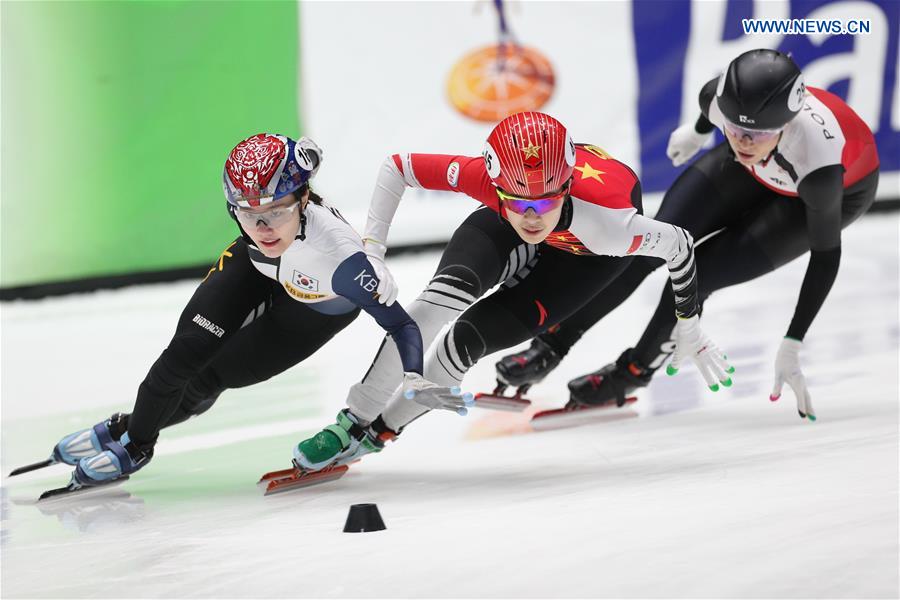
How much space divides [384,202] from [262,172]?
67cm

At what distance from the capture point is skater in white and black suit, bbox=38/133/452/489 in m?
3.51

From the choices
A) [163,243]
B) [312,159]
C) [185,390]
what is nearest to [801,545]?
[312,159]

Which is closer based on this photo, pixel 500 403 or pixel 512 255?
pixel 512 255

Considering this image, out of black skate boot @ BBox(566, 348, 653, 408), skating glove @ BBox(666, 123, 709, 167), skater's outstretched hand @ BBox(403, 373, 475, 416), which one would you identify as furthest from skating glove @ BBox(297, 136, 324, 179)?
skating glove @ BBox(666, 123, 709, 167)

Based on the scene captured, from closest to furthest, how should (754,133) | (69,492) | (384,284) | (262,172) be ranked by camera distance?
(262,172) < (384,284) < (69,492) < (754,133)

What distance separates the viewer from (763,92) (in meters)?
4.09

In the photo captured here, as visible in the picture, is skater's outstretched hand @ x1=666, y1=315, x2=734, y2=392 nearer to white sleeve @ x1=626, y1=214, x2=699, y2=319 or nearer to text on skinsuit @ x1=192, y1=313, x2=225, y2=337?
white sleeve @ x1=626, y1=214, x2=699, y2=319

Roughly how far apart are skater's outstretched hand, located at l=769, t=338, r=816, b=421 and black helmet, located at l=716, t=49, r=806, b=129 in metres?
0.83

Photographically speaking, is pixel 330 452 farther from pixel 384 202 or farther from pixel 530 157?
pixel 530 157

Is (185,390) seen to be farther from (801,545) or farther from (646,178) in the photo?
(646,178)

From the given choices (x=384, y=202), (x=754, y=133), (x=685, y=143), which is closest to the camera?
(x=384, y=202)

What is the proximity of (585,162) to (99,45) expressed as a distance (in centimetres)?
413

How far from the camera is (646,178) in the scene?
27.6 feet

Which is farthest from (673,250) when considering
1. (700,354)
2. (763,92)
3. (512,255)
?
(763,92)
